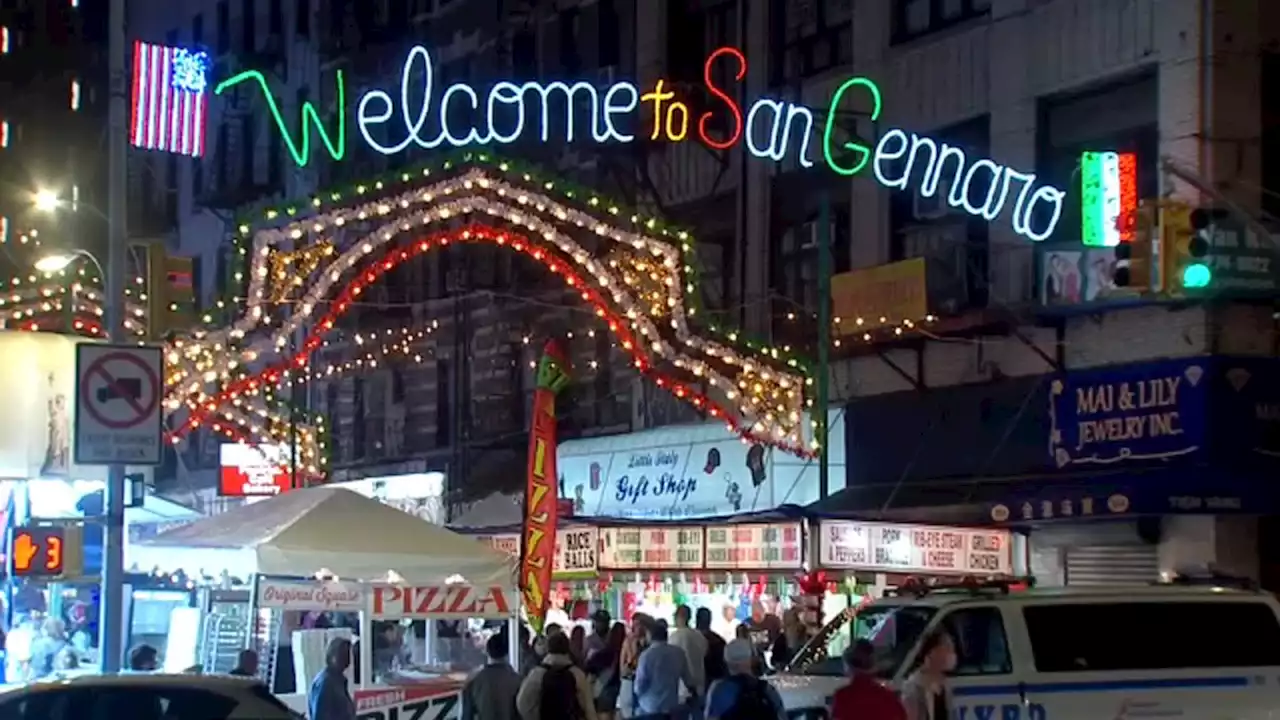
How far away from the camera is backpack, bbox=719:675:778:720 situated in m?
13.2

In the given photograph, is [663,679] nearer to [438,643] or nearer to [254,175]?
[438,643]

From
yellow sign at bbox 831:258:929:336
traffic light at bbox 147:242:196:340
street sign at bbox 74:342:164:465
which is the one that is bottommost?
street sign at bbox 74:342:164:465

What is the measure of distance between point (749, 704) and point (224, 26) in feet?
133

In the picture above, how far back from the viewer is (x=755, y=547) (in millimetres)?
23188

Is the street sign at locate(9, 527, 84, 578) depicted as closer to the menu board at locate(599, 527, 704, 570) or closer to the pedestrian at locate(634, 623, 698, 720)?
the pedestrian at locate(634, 623, 698, 720)

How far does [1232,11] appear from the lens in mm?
22469

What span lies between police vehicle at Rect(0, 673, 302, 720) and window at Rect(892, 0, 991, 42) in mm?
17417

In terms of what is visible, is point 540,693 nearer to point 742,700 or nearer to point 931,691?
point 742,700

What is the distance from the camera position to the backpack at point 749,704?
13.2m

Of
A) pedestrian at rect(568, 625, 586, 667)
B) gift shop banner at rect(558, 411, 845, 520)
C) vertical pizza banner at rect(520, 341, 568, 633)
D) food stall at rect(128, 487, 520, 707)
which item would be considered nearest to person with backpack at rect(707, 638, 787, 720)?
food stall at rect(128, 487, 520, 707)

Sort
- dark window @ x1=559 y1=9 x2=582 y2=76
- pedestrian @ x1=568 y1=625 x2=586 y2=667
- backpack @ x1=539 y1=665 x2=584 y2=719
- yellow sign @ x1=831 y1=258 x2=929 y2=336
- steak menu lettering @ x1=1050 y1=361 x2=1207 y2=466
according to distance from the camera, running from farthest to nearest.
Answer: dark window @ x1=559 y1=9 x2=582 y2=76 → yellow sign @ x1=831 y1=258 x2=929 y2=336 → steak menu lettering @ x1=1050 y1=361 x2=1207 y2=466 → pedestrian @ x1=568 y1=625 x2=586 y2=667 → backpack @ x1=539 y1=665 x2=584 y2=719

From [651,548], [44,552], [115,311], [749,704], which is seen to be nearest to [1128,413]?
[651,548]

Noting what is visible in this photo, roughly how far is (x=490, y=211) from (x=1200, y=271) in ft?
27.3

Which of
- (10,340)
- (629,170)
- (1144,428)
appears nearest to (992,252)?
(1144,428)
